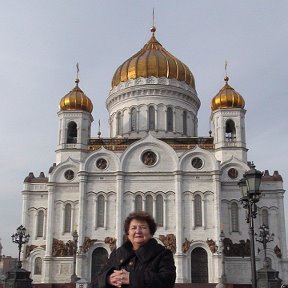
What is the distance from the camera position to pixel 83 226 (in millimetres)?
36594

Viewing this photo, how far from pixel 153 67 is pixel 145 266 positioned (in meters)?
41.6

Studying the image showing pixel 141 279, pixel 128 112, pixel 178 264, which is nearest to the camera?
pixel 141 279

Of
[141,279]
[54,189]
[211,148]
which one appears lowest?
[141,279]

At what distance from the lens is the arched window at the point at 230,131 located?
39.7 meters

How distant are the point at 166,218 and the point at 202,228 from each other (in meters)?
2.71

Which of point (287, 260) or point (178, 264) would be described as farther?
point (287, 260)

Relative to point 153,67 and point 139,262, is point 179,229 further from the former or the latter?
point 139,262

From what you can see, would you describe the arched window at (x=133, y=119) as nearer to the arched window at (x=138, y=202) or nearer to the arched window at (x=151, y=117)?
the arched window at (x=151, y=117)

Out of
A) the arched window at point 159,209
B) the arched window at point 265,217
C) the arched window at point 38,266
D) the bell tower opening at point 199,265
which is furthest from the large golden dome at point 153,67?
the arched window at point 38,266

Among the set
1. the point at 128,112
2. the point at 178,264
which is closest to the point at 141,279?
the point at 178,264

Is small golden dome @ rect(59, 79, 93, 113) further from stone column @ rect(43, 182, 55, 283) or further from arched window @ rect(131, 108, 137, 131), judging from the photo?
stone column @ rect(43, 182, 55, 283)

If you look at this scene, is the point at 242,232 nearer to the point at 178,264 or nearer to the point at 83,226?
the point at 178,264

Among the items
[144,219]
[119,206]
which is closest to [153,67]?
[119,206]

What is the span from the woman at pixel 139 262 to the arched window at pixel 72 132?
36.9 metres
